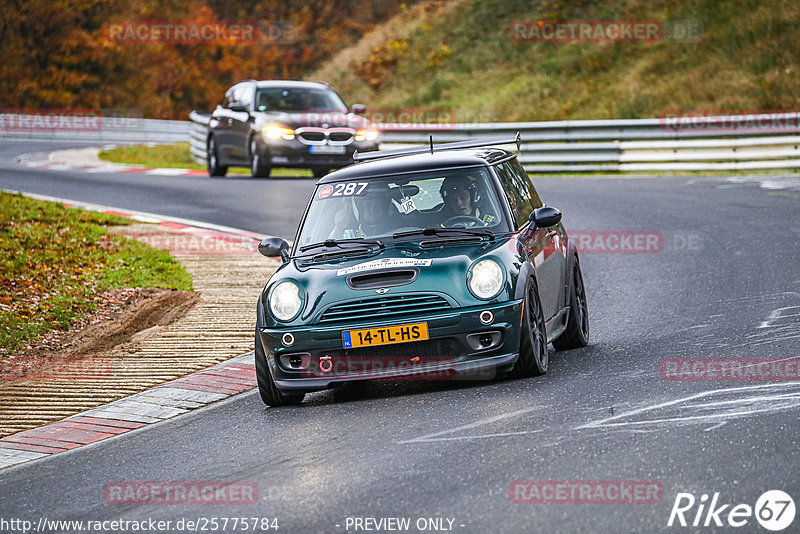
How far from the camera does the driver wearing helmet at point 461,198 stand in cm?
897

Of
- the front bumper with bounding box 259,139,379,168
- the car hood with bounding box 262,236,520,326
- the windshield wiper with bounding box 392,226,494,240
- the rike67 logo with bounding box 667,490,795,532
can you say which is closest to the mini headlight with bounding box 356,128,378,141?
the front bumper with bounding box 259,139,379,168

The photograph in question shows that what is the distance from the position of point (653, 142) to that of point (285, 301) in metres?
17.5

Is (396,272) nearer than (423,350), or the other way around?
(423,350)

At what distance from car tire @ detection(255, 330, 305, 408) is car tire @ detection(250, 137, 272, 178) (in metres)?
15.8

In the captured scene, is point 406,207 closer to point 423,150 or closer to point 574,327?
point 423,150

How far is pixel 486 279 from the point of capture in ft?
26.6

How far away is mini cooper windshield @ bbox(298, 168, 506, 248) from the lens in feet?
29.3

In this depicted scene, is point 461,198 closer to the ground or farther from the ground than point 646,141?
farther from the ground

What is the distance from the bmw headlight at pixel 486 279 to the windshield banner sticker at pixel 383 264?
31 cm

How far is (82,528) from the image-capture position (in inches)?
234

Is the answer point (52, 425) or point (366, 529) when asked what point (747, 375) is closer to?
point (366, 529)

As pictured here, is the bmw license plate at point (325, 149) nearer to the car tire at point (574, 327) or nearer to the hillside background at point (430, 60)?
the hillside background at point (430, 60)

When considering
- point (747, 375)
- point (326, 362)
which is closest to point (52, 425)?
point (326, 362)

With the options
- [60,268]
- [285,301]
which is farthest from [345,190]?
[60,268]
